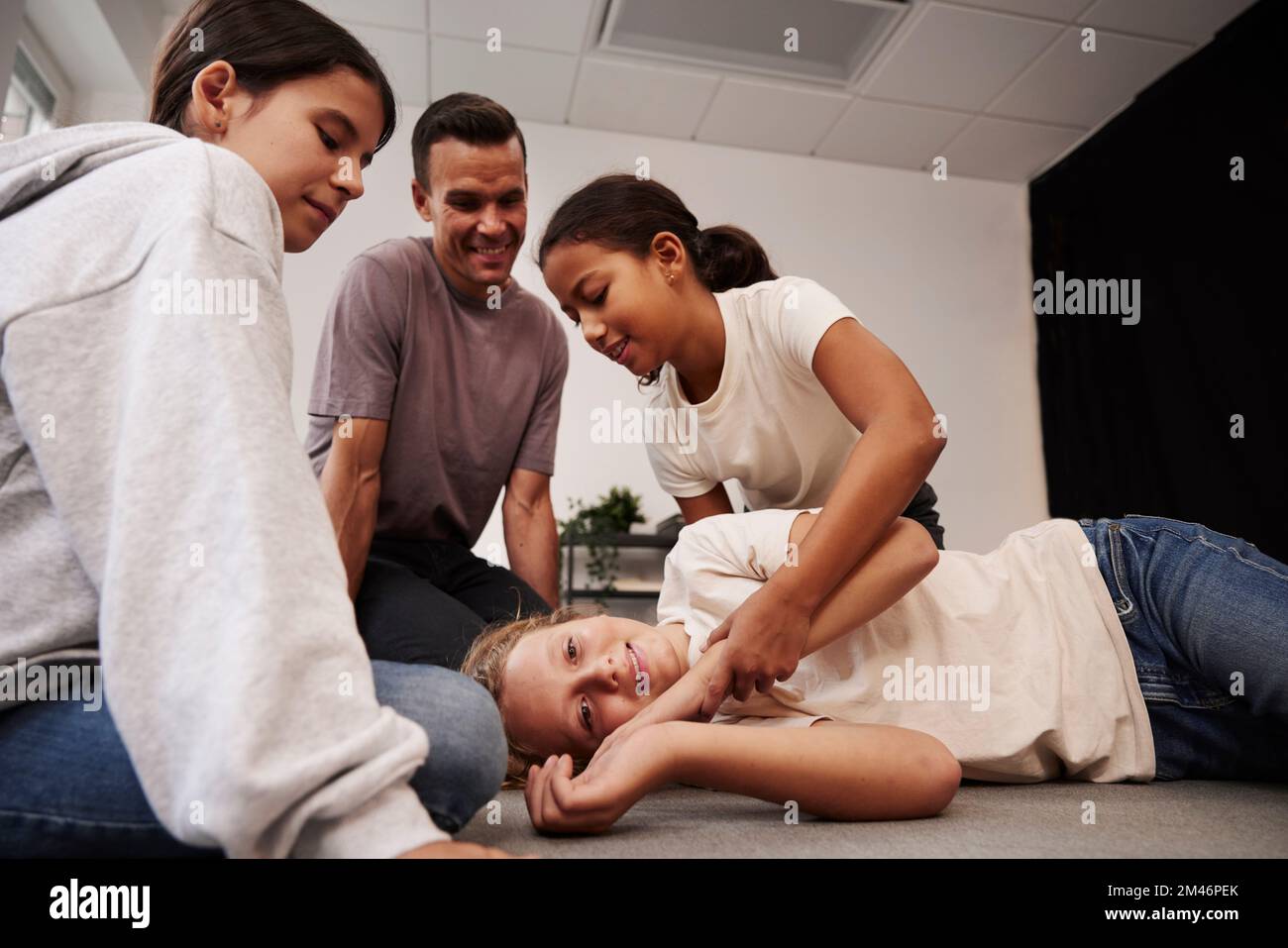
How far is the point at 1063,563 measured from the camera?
121 centimetres

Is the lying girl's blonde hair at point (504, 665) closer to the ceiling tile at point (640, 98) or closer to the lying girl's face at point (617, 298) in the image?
the lying girl's face at point (617, 298)

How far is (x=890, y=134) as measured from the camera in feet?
13.6

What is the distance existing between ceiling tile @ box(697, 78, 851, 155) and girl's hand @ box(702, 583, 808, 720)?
3.31 m

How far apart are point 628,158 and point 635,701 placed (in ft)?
11.6

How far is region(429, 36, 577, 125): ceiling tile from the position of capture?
141 inches

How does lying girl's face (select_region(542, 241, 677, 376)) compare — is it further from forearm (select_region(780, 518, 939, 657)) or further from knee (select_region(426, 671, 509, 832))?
knee (select_region(426, 671, 509, 832))

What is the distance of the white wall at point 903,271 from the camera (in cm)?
404

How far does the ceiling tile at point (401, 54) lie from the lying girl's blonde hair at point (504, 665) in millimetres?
2813

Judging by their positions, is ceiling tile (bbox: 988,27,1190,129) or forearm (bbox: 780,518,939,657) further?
ceiling tile (bbox: 988,27,1190,129)

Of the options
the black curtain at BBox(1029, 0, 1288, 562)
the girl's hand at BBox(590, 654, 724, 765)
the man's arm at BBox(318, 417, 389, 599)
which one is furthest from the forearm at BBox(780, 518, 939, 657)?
the black curtain at BBox(1029, 0, 1288, 562)

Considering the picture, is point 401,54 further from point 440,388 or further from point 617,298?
point 617,298

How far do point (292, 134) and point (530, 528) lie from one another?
124 centimetres

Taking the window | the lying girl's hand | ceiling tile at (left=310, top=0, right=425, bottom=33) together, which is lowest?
the lying girl's hand

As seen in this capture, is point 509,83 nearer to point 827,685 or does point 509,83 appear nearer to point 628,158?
point 628,158
